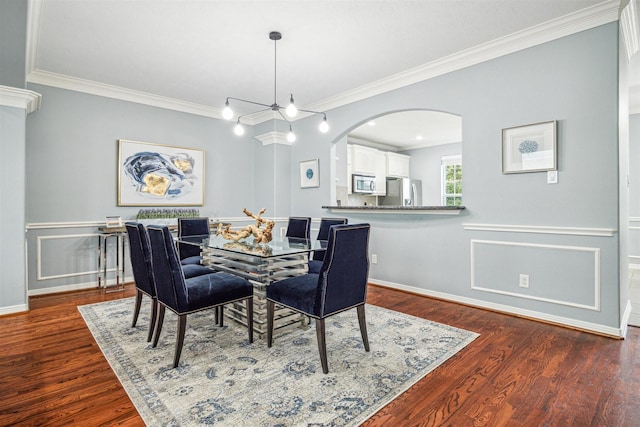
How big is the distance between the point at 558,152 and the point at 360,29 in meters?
2.00

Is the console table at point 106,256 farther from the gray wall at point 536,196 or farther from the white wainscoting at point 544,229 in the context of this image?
the white wainscoting at point 544,229

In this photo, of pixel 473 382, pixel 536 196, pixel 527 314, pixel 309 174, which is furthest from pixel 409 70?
pixel 473 382

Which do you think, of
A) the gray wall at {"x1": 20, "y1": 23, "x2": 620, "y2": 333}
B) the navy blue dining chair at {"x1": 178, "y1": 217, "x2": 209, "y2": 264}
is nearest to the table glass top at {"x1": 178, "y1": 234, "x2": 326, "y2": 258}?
the navy blue dining chair at {"x1": 178, "y1": 217, "x2": 209, "y2": 264}

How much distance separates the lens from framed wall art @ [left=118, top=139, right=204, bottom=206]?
442cm

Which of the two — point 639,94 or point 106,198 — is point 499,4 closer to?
point 639,94

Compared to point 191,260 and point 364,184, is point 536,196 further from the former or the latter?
point 364,184

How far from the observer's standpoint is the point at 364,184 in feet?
22.6

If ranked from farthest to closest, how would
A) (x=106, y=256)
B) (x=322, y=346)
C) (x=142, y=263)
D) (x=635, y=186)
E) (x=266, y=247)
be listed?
Answer: (x=635, y=186)
(x=106, y=256)
(x=266, y=247)
(x=142, y=263)
(x=322, y=346)

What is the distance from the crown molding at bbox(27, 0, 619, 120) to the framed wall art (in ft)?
2.06

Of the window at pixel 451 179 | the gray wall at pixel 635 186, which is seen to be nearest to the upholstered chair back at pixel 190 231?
the window at pixel 451 179

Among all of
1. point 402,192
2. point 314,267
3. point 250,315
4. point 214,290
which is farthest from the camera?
point 402,192

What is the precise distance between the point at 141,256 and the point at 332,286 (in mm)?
1570

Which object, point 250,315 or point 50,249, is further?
point 50,249

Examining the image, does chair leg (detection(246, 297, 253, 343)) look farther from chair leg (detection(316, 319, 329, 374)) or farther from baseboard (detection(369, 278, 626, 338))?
baseboard (detection(369, 278, 626, 338))
